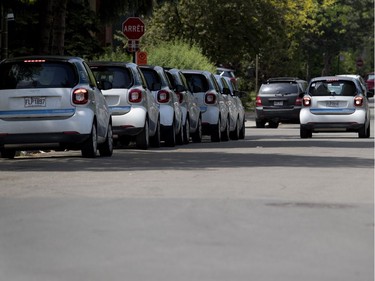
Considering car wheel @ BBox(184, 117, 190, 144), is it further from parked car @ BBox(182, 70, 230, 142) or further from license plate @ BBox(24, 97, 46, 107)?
license plate @ BBox(24, 97, 46, 107)

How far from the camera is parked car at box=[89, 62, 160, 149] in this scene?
26.1 metres

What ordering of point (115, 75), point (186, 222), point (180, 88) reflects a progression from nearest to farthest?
point (186, 222)
point (115, 75)
point (180, 88)

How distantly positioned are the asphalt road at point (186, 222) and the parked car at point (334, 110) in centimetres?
1495

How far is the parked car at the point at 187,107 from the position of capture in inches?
1206

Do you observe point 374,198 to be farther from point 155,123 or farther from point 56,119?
point 155,123

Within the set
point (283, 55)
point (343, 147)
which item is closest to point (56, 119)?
point (343, 147)

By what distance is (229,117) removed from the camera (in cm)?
3491

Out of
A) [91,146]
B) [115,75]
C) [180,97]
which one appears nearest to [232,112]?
[180,97]

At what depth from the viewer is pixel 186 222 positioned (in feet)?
39.9

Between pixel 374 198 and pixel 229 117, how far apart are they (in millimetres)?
20300

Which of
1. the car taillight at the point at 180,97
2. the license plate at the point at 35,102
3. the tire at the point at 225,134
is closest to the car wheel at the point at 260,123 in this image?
the tire at the point at 225,134

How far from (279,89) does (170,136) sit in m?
18.8

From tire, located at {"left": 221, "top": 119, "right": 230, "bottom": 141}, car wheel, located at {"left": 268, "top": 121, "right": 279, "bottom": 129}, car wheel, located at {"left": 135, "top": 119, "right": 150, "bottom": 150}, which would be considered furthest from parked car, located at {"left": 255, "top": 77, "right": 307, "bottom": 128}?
car wheel, located at {"left": 135, "top": 119, "right": 150, "bottom": 150}

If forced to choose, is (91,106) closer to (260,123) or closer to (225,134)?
(225,134)
